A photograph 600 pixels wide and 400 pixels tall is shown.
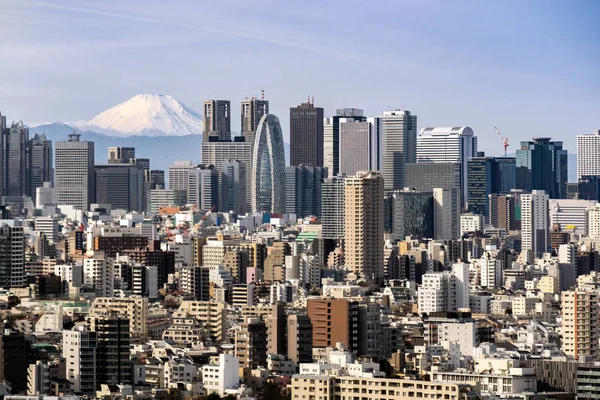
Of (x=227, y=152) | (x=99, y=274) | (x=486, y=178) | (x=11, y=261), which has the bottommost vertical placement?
(x=99, y=274)

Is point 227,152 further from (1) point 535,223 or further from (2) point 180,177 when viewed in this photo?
(1) point 535,223

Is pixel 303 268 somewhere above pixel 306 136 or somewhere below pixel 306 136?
below

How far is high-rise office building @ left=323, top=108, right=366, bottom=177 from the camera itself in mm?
76875

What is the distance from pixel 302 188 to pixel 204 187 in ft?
12.7

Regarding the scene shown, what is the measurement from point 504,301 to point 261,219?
1322 inches

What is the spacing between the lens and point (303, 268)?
40094mm

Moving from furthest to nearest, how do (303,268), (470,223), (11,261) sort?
(470,223) < (303,268) < (11,261)

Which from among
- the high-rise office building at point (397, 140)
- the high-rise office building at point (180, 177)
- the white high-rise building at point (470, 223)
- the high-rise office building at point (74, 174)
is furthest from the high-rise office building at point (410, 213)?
the high-rise office building at point (74, 174)

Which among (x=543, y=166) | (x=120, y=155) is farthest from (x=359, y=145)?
(x=120, y=155)

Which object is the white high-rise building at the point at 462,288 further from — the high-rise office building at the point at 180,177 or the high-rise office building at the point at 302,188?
the high-rise office building at the point at 180,177

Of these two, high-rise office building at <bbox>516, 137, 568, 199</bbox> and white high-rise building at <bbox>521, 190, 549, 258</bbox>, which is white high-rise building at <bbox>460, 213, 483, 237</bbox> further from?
high-rise office building at <bbox>516, 137, 568, 199</bbox>

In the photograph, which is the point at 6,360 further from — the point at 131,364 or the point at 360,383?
the point at 360,383

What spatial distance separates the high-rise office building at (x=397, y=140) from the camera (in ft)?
248

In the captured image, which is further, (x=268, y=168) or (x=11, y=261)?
(x=268, y=168)
